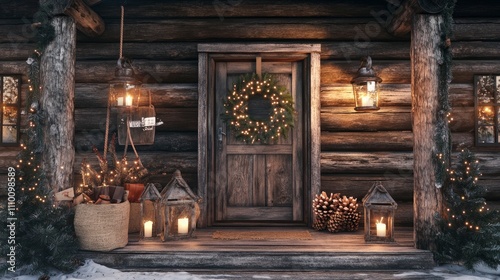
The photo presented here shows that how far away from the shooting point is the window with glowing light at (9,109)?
5.83m

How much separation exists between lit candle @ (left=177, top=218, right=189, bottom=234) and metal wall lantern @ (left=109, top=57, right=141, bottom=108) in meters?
1.77

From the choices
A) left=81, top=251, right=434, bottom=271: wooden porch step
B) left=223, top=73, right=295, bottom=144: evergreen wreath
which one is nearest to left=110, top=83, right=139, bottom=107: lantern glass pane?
left=223, top=73, right=295, bottom=144: evergreen wreath

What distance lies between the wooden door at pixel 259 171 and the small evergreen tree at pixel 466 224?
2.15m

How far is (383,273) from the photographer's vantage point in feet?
13.0

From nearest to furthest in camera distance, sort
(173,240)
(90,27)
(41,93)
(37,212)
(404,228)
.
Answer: (37,212) → (41,93) → (173,240) → (90,27) → (404,228)

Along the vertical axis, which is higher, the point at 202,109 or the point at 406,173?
the point at 202,109

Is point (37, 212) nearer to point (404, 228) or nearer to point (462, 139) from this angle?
point (404, 228)

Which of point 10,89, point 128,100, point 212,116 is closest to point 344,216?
point 212,116

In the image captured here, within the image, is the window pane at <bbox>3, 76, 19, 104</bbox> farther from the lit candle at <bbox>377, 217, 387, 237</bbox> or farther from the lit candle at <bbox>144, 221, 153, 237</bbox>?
the lit candle at <bbox>377, 217, 387, 237</bbox>

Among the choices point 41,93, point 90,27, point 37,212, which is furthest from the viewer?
point 90,27

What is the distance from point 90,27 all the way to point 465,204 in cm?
545

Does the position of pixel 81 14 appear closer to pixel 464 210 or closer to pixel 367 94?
pixel 367 94

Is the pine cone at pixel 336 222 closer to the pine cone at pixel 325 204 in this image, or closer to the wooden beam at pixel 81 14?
the pine cone at pixel 325 204

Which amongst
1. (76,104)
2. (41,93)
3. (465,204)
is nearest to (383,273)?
(465,204)
